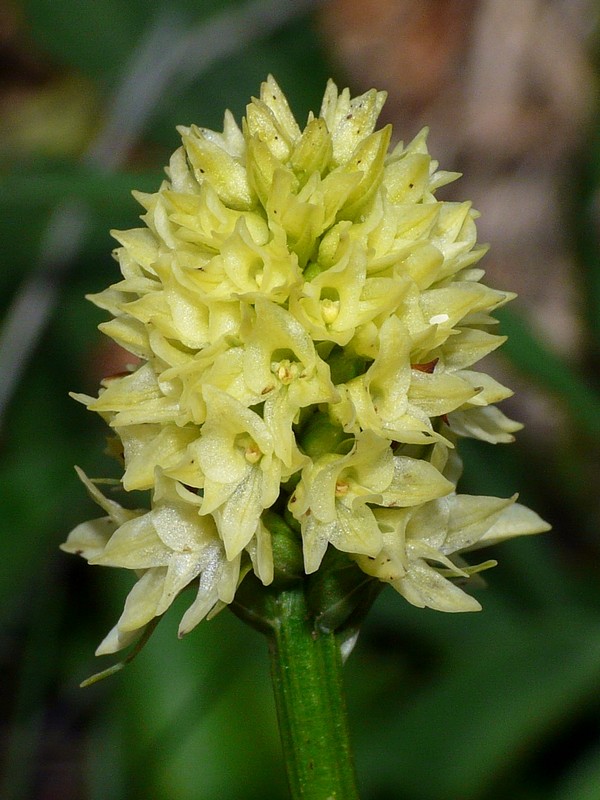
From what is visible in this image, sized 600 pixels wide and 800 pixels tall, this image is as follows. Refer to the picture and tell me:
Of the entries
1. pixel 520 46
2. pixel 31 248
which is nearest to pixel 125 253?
pixel 31 248

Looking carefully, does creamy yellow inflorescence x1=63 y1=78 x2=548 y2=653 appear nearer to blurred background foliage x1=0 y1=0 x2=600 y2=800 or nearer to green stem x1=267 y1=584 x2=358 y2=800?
green stem x1=267 y1=584 x2=358 y2=800

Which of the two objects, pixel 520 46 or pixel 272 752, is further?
pixel 520 46

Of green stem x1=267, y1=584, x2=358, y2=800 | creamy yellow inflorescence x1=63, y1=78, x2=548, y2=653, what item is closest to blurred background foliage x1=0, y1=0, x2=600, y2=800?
green stem x1=267, y1=584, x2=358, y2=800

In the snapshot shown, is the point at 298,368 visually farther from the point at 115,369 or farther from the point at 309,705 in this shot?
the point at 115,369

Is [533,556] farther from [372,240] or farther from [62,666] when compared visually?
[372,240]

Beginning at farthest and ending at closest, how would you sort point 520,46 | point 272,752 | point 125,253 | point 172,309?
point 520,46 → point 272,752 → point 125,253 → point 172,309

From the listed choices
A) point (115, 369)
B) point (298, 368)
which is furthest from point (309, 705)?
point (115, 369)
